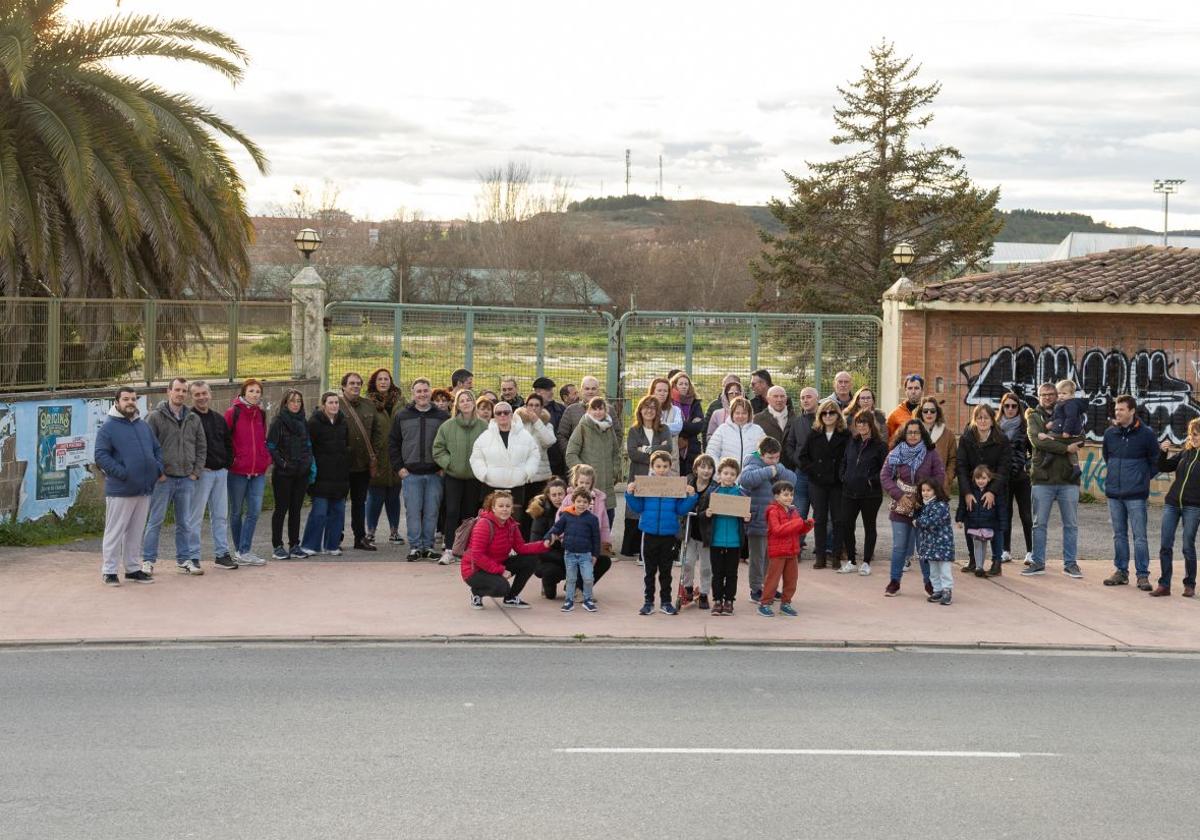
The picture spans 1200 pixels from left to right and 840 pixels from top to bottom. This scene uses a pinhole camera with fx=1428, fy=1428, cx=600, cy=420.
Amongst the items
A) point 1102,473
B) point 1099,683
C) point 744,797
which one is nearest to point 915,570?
point 1099,683

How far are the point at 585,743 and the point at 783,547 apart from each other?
4806 millimetres

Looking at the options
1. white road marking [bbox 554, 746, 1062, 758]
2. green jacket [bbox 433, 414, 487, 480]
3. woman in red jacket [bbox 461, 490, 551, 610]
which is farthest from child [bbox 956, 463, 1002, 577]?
white road marking [bbox 554, 746, 1062, 758]

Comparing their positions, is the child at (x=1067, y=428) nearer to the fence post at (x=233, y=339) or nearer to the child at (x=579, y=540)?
the child at (x=579, y=540)

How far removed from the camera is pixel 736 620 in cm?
1253

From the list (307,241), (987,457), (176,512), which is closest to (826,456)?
(987,457)

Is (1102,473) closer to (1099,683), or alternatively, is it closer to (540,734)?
(1099,683)

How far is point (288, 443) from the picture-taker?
47.2ft

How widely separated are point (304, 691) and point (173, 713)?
974mm

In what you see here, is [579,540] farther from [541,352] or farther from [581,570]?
[541,352]

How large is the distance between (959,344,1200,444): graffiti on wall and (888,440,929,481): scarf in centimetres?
761

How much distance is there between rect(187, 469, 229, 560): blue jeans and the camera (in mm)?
13914

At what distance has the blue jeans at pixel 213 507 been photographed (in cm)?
1391

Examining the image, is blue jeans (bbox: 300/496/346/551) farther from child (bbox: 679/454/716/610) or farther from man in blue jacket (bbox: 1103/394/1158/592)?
man in blue jacket (bbox: 1103/394/1158/592)

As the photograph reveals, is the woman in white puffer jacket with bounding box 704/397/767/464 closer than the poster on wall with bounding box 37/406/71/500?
Yes
